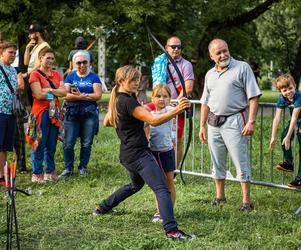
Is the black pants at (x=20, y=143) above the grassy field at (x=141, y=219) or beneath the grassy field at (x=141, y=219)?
above

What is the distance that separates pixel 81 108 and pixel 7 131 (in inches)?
51.3

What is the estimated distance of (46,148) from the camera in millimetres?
8531

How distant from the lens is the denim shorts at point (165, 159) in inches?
234

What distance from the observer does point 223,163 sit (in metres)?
6.98

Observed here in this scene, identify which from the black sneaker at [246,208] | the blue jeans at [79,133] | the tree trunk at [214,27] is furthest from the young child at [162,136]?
the tree trunk at [214,27]

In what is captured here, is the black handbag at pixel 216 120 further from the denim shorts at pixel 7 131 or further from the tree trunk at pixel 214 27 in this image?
the tree trunk at pixel 214 27

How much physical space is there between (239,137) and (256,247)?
67.4 inches

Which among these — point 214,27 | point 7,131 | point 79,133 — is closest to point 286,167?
point 79,133

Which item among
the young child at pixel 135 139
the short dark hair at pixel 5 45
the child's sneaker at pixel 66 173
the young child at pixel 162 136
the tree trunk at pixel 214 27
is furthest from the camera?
the tree trunk at pixel 214 27

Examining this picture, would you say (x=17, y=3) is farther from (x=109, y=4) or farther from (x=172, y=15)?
(x=172, y=15)

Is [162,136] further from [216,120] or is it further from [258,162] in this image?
[258,162]

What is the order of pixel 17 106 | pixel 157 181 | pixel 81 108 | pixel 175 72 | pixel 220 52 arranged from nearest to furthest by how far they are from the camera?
1. pixel 157 181
2. pixel 220 52
3. pixel 17 106
4. pixel 175 72
5. pixel 81 108

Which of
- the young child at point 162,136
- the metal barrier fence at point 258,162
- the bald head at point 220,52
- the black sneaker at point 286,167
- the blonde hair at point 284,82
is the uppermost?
the bald head at point 220,52

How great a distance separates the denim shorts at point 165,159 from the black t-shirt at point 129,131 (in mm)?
299
